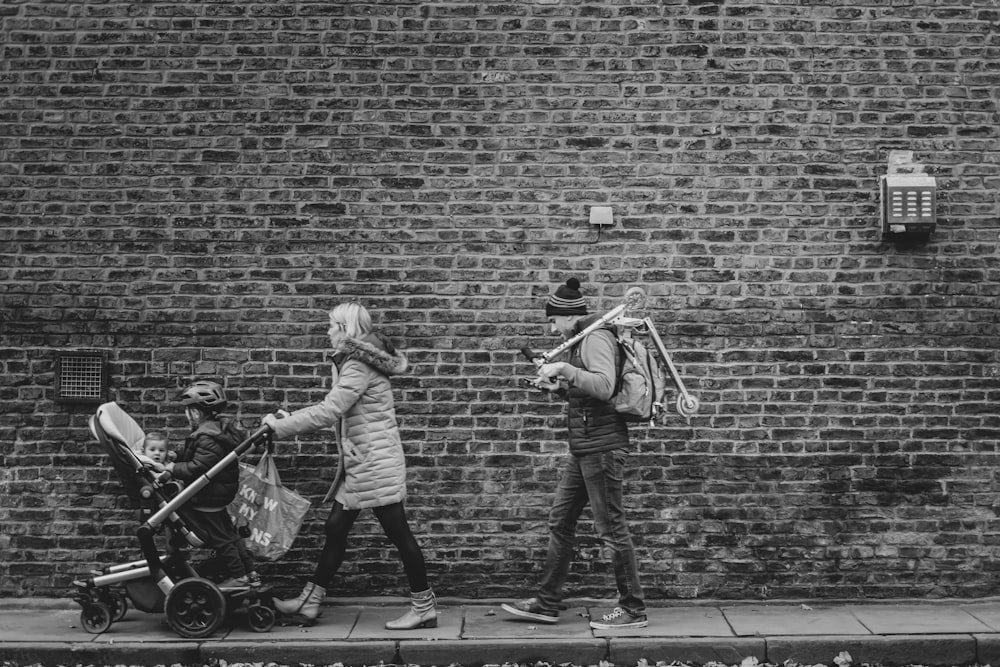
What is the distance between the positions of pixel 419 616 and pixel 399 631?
0.50ft

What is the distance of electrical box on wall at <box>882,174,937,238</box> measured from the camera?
301 inches

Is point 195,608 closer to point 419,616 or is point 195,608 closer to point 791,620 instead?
point 419,616

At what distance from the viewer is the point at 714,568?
768 centimetres

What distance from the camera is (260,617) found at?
6.95 meters

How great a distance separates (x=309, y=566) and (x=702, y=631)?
273 centimetres

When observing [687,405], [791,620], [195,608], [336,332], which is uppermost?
[336,332]

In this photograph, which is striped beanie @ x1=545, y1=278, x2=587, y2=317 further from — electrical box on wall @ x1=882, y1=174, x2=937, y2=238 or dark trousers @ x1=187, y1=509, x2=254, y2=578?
dark trousers @ x1=187, y1=509, x2=254, y2=578

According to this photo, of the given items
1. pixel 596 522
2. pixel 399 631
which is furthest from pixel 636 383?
pixel 399 631

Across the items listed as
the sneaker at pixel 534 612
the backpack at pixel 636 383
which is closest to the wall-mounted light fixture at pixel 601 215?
the backpack at pixel 636 383

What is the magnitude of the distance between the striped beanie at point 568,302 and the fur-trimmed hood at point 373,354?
1.02 m

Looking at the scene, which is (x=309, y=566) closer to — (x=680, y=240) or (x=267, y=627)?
(x=267, y=627)

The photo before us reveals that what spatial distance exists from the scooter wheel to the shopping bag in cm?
257

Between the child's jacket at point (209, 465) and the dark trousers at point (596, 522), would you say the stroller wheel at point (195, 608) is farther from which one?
the dark trousers at point (596, 522)

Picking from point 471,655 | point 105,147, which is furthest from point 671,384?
point 105,147
